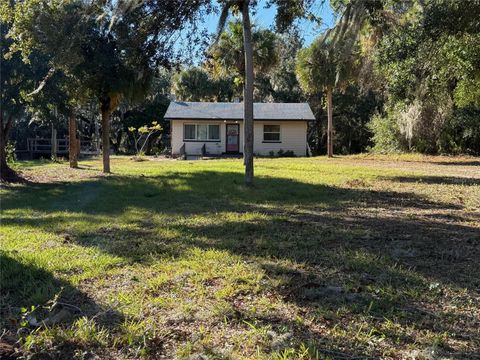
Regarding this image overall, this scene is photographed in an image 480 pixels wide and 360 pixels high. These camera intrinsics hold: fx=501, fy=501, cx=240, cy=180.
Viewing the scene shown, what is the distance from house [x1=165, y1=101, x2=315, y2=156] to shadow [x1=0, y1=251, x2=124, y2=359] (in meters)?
26.3

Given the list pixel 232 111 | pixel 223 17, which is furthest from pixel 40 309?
pixel 232 111

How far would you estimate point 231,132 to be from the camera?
3128 centimetres

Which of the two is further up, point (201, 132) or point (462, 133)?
point (201, 132)

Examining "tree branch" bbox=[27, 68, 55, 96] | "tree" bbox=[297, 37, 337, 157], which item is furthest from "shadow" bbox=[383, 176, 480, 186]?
"tree" bbox=[297, 37, 337, 157]

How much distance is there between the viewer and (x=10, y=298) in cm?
398

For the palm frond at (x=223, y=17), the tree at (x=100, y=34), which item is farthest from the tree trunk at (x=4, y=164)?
the palm frond at (x=223, y=17)

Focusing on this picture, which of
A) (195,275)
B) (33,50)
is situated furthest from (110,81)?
(195,275)

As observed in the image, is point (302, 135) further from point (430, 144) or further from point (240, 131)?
point (430, 144)

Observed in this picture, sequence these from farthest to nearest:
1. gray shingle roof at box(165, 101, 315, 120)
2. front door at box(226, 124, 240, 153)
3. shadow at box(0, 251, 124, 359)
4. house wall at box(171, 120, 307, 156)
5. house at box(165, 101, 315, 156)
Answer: front door at box(226, 124, 240, 153) → house wall at box(171, 120, 307, 156) → house at box(165, 101, 315, 156) → gray shingle roof at box(165, 101, 315, 120) → shadow at box(0, 251, 124, 359)

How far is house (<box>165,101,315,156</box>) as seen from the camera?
1211 inches

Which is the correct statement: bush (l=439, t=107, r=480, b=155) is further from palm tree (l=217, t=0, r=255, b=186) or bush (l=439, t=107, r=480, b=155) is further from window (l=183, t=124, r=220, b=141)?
palm tree (l=217, t=0, r=255, b=186)

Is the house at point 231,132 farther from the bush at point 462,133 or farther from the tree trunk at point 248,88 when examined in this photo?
the tree trunk at point 248,88

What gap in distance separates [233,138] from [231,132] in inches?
15.8

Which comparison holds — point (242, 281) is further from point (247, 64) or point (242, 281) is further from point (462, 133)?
point (462, 133)
